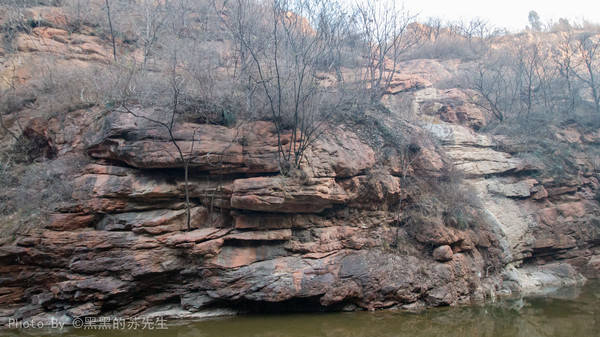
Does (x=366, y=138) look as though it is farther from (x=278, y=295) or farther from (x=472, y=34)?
(x=472, y=34)

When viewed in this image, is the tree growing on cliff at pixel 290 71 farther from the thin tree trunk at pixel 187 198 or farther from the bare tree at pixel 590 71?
the bare tree at pixel 590 71

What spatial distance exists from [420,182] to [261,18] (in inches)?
298

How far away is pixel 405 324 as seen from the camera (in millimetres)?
6172

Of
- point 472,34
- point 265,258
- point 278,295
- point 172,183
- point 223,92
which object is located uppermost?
point 472,34

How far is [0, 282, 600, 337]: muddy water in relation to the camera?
224 inches

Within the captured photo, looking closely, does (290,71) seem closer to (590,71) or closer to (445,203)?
(445,203)

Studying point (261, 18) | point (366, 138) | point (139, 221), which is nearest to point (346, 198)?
point (366, 138)

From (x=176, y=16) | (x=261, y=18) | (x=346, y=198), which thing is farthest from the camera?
(x=176, y=16)

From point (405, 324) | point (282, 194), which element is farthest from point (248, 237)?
point (405, 324)

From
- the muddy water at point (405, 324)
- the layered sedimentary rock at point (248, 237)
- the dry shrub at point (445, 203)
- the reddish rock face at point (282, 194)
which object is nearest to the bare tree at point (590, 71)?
the layered sedimentary rock at point (248, 237)

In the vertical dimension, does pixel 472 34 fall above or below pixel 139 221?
above

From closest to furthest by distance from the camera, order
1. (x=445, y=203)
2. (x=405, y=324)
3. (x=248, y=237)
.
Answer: (x=405, y=324) < (x=248, y=237) < (x=445, y=203)

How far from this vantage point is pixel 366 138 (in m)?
9.47

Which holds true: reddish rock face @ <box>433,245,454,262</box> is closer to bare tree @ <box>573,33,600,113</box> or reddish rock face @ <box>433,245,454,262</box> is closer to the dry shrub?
the dry shrub
